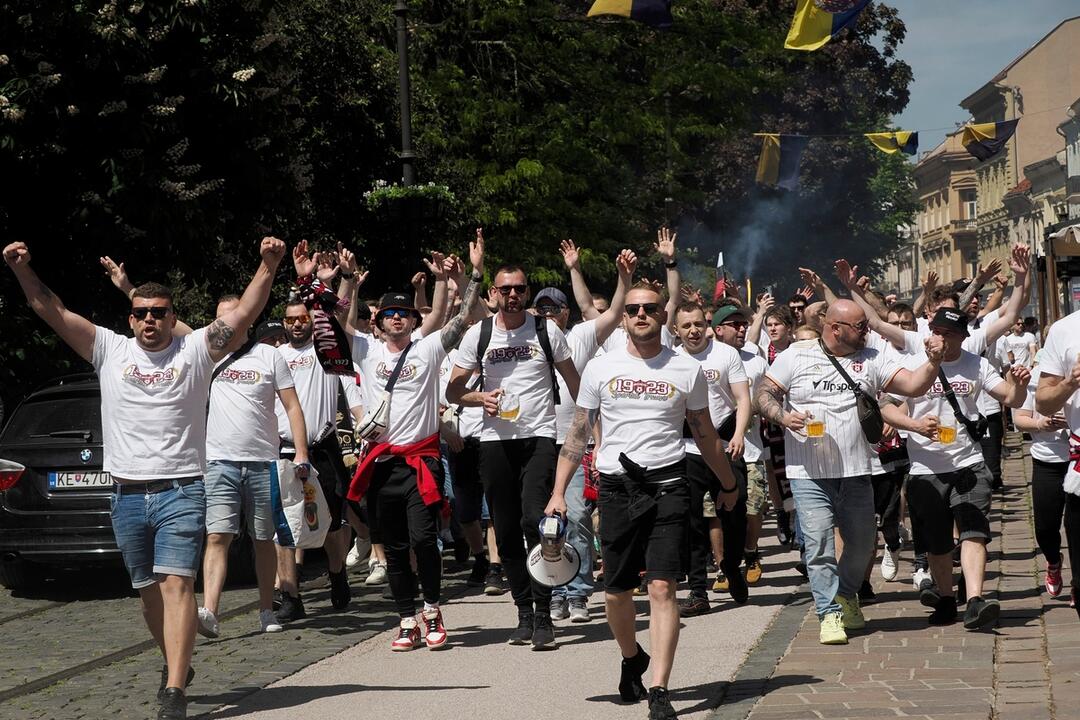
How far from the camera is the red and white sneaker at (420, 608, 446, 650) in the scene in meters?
9.41

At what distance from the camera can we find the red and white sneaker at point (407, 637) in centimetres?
944

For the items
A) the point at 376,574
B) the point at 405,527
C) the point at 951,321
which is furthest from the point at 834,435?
the point at 376,574

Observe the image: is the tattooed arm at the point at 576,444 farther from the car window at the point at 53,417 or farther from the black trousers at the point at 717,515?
the car window at the point at 53,417

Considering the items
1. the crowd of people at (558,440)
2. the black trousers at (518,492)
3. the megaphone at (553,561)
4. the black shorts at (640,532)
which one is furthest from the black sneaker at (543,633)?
the black shorts at (640,532)

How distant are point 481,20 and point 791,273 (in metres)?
30.1

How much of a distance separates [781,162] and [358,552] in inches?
935

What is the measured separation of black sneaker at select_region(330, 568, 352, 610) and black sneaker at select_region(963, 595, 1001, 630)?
4.06 m

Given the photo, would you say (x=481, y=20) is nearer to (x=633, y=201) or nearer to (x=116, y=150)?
(x=633, y=201)

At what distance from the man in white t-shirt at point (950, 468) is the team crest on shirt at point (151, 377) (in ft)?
13.4

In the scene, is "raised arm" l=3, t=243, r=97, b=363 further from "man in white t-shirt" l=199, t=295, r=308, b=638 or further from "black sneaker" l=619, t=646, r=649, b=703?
"black sneaker" l=619, t=646, r=649, b=703

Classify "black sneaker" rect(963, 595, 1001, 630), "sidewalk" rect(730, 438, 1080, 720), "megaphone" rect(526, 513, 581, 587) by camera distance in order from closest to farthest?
"sidewalk" rect(730, 438, 1080, 720) < "megaphone" rect(526, 513, 581, 587) < "black sneaker" rect(963, 595, 1001, 630)

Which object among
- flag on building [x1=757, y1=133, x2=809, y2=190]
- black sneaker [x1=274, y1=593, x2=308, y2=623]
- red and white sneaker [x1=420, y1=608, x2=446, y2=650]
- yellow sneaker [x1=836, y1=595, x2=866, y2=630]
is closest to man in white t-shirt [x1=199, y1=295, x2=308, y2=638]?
black sneaker [x1=274, y1=593, x2=308, y2=623]

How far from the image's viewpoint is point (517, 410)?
381 inches

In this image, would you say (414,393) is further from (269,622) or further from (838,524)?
(838,524)
